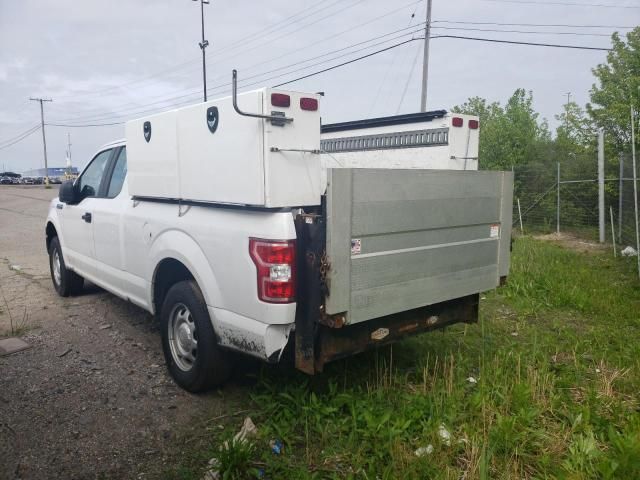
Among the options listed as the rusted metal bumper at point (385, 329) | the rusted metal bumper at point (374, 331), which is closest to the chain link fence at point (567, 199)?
the rusted metal bumper at point (385, 329)

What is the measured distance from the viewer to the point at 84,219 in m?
5.39

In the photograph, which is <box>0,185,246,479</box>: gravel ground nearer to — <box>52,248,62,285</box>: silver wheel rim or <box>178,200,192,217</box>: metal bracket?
<box>52,248,62,285</box>: silver wheel rim

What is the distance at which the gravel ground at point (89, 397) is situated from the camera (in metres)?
2.94

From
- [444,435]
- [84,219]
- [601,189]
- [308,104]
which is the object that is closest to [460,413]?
[444,435]

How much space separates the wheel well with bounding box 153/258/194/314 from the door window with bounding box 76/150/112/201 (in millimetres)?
1881

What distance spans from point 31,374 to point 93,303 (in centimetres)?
213

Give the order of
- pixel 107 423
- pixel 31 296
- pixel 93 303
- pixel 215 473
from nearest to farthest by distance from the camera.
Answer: pixel 215 473 → pixel 107 423 → pixel 93 303 → pixel 31 296

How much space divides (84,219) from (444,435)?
4315 millimetres

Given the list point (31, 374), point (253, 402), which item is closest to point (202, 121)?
point (253, 402)

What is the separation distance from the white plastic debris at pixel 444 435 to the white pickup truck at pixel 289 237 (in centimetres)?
63

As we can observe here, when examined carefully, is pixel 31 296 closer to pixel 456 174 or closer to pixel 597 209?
pixel 456 174

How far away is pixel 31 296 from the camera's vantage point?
6.59 m

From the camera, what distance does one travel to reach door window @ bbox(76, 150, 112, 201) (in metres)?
5.42

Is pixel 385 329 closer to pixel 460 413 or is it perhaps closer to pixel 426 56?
pixel 460 413
